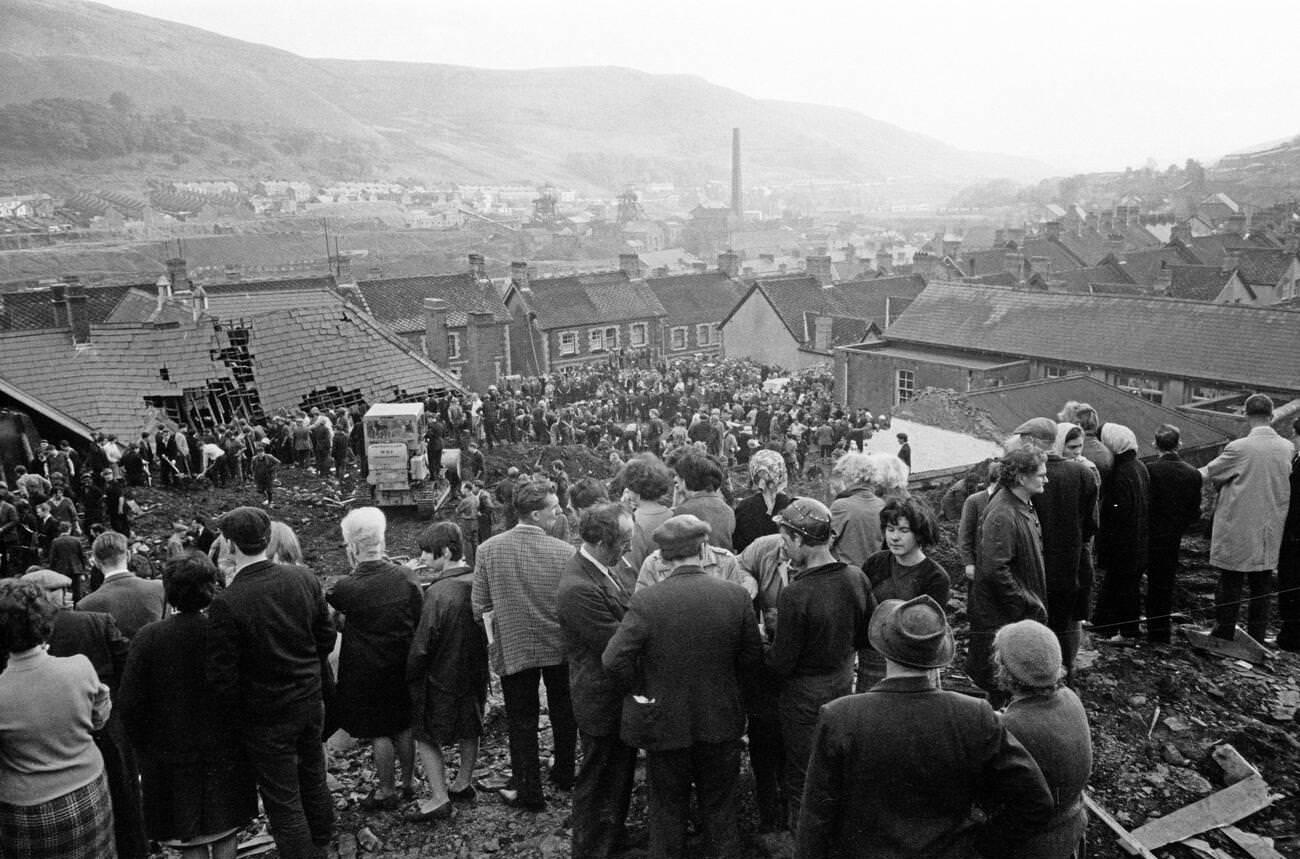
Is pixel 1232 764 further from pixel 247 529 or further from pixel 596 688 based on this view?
pixel 247 529

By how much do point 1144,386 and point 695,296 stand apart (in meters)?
30.7

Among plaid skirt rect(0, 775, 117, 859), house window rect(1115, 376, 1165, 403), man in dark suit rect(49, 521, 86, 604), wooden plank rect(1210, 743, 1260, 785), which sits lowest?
house window rect(1115, 376, 1165, 403)

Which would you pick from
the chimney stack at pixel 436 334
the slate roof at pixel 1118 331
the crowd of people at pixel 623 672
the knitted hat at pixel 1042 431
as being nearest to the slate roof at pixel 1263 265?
the slate roof at pixel 1118 331

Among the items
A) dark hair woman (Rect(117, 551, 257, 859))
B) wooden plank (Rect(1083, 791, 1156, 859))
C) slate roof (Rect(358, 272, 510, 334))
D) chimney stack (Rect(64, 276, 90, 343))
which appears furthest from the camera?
slate roof (Rect(358, 272, 510, 334))

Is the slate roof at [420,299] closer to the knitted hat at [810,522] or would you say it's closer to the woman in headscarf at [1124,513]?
the woman in headscarf at [1124,513]

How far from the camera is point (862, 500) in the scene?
5961mm

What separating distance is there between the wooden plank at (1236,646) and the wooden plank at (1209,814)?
Answer: 198 centimetres

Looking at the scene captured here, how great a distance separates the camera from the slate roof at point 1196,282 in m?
46.1

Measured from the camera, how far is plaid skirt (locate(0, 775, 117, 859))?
4480 mm

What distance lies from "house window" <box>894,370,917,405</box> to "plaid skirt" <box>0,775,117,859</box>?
32.1 m

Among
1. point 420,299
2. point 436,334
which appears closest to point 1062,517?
point 436,334

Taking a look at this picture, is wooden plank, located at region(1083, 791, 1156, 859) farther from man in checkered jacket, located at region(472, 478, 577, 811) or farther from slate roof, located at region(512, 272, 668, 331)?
slate roof, located at region(512, 272, 668, 331)

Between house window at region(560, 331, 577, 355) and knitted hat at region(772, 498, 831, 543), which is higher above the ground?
knitted hat at region(772, 498, 831, 543)

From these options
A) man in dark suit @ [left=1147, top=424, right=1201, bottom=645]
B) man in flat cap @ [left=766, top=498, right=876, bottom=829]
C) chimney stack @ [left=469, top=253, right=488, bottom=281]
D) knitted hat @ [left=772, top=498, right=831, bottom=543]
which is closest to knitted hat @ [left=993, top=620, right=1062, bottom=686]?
man in flat cap @ [left=766, top=498, right=876, bottom=829]
